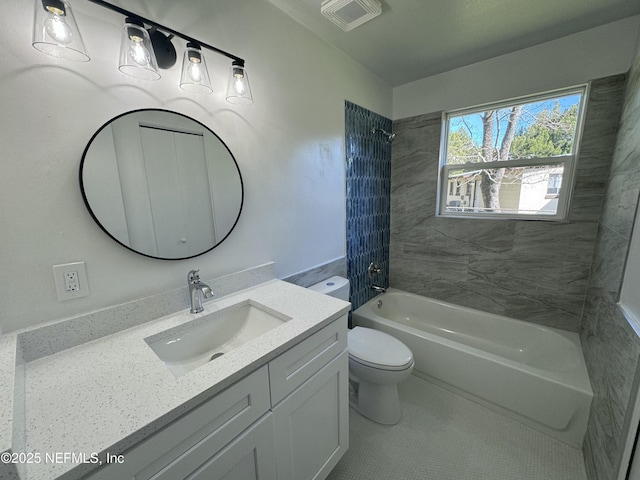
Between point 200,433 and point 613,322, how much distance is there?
1.86 m

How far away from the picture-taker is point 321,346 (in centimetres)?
107

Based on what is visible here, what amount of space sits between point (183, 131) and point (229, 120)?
24 centimetres

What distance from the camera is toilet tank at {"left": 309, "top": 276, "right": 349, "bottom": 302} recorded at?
1751 mm

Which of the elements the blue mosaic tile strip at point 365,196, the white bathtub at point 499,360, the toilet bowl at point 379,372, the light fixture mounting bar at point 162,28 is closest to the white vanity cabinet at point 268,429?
the toilet bowl at point 379,372

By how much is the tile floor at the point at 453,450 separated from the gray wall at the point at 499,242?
945 mm

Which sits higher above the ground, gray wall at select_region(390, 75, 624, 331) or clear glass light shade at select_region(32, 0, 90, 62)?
clear glass light shade at select_region(32, 0, 90, 62)

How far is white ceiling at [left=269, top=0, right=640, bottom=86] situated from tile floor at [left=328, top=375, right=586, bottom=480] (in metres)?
2.50

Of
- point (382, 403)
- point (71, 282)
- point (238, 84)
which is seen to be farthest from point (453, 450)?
point (238, 84)

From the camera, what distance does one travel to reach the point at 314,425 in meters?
1.08

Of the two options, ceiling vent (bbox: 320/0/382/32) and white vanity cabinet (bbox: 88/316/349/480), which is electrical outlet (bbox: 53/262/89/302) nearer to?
white vanity cabinet (bbox: 88/316/349/480)

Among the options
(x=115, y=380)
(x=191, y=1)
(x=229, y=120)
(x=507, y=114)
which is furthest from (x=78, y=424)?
(x=507, y=114)

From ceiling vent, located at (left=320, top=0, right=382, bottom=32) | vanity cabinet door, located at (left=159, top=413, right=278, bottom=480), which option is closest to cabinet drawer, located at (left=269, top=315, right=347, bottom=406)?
vanity cabinet door, located at (left=159, top=413, right=278, bottom=480)

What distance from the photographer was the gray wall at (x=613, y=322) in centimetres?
106

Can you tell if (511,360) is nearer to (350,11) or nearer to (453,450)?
(453,450)
